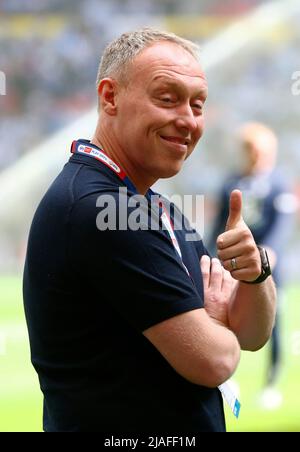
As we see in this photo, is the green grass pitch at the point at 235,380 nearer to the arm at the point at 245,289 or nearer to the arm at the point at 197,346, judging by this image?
the arm at the point at 245,289

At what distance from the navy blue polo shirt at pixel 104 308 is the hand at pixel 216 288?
0.40ft

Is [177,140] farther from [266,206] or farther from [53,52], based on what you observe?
[53,52]

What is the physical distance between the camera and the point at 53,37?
11180 mm

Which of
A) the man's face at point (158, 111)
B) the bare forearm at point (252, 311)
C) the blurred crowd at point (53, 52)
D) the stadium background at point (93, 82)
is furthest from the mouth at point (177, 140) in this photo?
the blurred crowd at point (53, 52)

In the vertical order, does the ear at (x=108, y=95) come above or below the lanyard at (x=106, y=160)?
above

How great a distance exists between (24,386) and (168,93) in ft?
13.4

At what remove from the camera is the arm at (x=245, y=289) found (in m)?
1.71

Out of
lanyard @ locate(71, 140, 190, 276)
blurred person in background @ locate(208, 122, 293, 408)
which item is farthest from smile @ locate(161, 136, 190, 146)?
blurred person in background @ locate(208, 122, 293, 408)

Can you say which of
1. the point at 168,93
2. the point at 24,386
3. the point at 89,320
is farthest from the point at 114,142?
the point at 24,386

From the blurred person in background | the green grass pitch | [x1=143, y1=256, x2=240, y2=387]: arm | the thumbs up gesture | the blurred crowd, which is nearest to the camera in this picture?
[x1=143, y1=256, x2=240, y2=387]: arm

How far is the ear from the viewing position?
176 centimetres

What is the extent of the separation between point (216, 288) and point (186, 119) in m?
0.37

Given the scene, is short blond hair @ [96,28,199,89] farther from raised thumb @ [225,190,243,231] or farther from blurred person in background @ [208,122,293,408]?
blurred person in background @ [208,122,293,408]

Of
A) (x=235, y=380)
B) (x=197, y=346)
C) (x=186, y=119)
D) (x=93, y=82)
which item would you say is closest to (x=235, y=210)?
(x=186, y=119)
